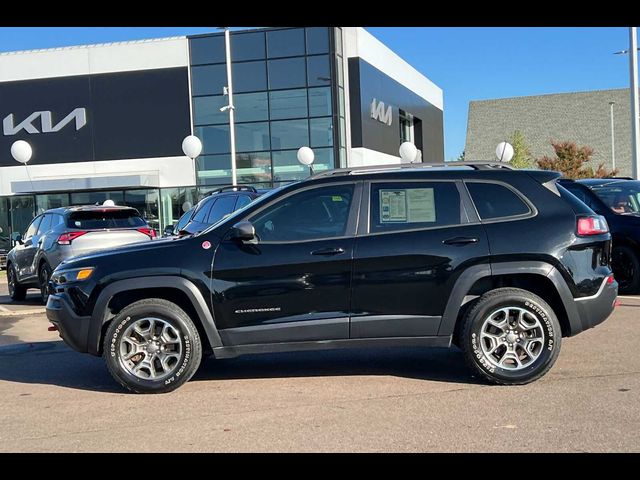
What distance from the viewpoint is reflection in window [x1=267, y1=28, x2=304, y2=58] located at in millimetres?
28125

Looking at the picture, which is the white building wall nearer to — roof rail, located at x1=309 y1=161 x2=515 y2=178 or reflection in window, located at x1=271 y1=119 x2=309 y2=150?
reflection in window, located at x1=271 y1=119 x2=309 y2=150

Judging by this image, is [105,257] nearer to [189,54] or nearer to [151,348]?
[151,348]

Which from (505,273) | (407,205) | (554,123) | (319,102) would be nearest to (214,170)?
(319,102)

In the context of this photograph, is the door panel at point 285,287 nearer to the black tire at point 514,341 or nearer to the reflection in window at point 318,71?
the black tire at point 514,341

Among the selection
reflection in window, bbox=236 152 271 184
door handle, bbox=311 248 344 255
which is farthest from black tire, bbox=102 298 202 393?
reflection in window, bbox=236 152 271 184

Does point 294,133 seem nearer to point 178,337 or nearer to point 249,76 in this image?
point 249,76

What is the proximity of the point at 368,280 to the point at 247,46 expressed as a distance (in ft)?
80.4

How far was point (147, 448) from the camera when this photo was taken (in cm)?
462

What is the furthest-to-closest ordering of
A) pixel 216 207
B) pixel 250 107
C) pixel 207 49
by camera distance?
pixel 250 107 → pixel 207 49 → pixel 216 207

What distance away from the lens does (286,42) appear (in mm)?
28109

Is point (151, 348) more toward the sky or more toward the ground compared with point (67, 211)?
more toward the ground

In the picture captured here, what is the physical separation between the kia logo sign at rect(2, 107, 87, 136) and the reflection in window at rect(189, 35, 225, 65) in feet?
17.7
